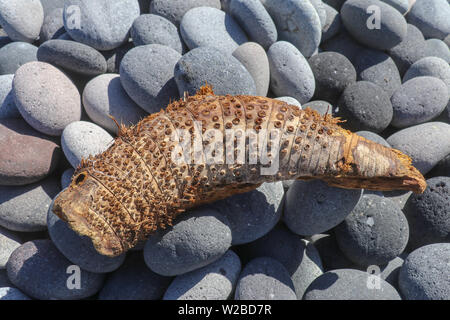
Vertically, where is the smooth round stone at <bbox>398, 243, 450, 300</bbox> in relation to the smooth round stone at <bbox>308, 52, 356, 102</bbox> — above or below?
below

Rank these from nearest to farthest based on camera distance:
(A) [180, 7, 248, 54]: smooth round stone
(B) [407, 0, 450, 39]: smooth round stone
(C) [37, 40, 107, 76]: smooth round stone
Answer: (C) [37, 40, 107, 76]: smooth round stone < (A) [180, 7, 248, 54]: smooth round stone < (B) [407, 0, 450, 39]: smooth round stone

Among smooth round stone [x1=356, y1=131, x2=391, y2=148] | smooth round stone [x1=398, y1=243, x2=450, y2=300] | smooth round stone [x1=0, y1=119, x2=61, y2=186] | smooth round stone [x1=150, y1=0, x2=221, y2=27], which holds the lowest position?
smooth round stone [x1=398, y1=243, x2=450, y2=300]

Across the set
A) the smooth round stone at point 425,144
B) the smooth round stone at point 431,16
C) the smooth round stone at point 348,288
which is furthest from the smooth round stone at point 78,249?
the smooth round stone at point 431,16

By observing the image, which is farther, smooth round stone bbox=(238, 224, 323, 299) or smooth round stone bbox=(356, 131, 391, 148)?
smooth round stone bbox=(356, 131, 391, 148)

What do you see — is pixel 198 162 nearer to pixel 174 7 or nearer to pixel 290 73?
pixel 290 73

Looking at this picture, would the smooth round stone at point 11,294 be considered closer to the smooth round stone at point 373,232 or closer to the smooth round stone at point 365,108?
the smooth round stone at point 373,232

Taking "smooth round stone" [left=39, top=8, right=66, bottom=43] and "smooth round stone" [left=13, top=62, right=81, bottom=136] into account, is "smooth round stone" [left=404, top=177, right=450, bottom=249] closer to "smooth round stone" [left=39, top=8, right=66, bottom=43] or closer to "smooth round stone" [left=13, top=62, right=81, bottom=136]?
"smooth round stone" [left=13, top=62, right=81, bottom=136]

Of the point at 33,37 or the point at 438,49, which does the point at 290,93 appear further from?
the point at 33,37

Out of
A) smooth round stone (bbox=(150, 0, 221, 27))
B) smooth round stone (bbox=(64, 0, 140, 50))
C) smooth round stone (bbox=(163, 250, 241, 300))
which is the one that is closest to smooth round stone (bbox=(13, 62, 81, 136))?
smooth round stone (bbox=(64, 0, 140, 50))

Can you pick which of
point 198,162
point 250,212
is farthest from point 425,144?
point 198,162
